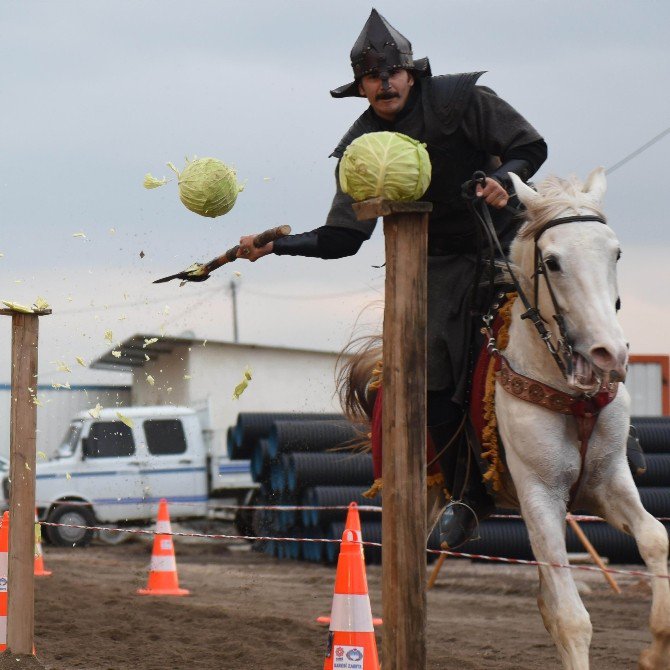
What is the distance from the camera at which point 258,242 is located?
5664 millimetres

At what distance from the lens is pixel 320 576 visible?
14.9 meters

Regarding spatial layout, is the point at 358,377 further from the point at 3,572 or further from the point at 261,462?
the point at 261,462

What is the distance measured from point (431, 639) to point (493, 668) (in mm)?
1478

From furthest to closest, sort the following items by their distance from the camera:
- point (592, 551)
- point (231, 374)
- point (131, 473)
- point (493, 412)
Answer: point (231, 374) → point (131, 473) → point (592, 551) → point (493, 412)

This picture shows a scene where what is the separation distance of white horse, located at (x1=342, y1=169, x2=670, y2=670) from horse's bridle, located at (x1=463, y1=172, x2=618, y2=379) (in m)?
0.02

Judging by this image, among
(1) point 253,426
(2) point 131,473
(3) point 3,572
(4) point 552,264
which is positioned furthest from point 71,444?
(4) point 552,264

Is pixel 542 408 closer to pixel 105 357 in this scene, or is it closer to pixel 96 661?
pixel 96 661

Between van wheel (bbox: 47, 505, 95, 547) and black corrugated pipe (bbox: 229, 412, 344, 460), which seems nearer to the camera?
black corrugated pipe (bbox: 229, 412, 344, 460)

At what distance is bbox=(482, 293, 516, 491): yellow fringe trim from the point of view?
598 centimetres

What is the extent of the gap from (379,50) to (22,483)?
3.14 m

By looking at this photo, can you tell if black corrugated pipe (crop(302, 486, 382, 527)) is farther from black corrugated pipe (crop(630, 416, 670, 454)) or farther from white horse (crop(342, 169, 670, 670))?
white horse (crop(342, 169, 670, 670))

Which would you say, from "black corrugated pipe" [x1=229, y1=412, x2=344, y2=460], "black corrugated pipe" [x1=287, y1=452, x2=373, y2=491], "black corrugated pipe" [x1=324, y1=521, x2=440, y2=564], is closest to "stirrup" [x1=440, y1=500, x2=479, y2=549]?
"black corrugated pipe" [x1=324, y1=521, x2=440, y2=564]

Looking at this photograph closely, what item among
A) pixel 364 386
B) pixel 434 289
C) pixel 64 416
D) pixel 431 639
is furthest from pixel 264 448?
pixel 64 416

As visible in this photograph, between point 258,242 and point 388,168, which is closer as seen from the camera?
point 388,168
